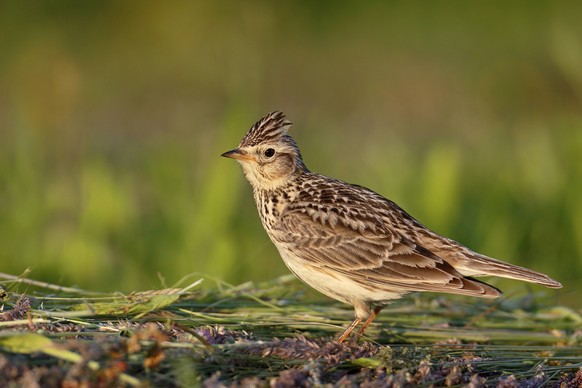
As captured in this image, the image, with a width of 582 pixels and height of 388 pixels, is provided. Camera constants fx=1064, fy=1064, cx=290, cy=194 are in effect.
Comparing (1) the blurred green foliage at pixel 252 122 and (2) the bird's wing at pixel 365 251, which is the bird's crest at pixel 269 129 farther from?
(1) the blurred green foliage at pixel 252 122

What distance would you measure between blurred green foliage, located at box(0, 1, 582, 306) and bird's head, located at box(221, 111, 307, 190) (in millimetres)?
869

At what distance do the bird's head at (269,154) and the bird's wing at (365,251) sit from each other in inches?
18.7

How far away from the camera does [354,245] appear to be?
7.74m

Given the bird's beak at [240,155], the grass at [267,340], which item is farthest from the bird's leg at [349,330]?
the bird's beak at [240,155]

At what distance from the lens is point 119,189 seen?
12156 millimetres

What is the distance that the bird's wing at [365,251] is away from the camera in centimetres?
730

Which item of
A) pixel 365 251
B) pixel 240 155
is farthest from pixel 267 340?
pixel 240 155

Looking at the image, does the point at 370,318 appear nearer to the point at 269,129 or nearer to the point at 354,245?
the point at 354,245

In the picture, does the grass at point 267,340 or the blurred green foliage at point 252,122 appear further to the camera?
the blurred green foliage at point 252,122

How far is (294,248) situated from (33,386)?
10.6 ft

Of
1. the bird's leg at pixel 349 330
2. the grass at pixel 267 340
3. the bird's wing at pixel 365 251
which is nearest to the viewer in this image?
the grass at pixel 267 340

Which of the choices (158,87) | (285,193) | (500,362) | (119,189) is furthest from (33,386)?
(158,87)

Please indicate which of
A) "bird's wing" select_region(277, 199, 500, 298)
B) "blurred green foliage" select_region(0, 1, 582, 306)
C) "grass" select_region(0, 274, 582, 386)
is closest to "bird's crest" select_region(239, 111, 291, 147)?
"bird's wing" select_region(277, 199, 500, 298)

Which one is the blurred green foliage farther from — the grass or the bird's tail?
the bird's tail
